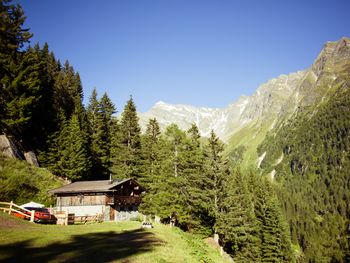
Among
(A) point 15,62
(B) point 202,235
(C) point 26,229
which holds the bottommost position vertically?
(B) point 202,235

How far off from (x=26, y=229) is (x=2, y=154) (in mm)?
25087

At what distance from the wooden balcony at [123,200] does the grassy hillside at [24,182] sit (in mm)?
9046

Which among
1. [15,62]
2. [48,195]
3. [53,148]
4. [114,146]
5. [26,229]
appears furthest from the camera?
[114,146]

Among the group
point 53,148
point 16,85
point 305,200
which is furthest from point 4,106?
point 305,200

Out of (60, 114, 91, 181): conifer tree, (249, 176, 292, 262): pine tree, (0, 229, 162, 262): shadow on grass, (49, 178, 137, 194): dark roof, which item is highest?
(60, 114, 91, 181): conifer tree

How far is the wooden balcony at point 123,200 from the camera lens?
4372 centimetres

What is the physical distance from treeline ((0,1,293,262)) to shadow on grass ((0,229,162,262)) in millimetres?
18796

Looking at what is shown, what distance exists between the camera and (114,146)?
2425 inches

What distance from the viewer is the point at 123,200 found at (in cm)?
4584

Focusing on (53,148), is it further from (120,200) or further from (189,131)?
(189,131)

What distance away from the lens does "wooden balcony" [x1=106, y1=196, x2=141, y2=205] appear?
4372 cm

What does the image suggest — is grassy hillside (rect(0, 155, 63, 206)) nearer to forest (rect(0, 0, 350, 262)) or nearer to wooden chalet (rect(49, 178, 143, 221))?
forest (rect(0, 0, 350, 262))

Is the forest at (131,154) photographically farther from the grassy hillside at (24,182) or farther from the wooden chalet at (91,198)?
the wooden chalet at (91,198)

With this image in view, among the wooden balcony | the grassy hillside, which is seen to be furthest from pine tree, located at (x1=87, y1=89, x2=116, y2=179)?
the grassy hillside
